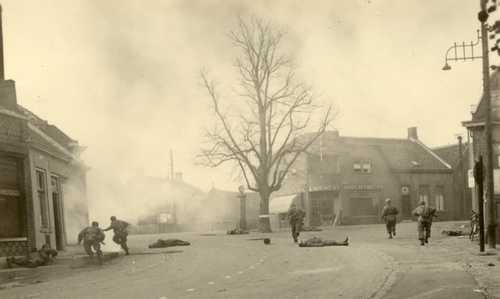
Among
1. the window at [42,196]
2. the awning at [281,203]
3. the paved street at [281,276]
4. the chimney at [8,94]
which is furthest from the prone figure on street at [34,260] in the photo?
the awning at [281,203]

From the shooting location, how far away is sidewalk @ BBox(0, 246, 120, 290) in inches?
670

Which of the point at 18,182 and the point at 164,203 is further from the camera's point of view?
the point at 164,203

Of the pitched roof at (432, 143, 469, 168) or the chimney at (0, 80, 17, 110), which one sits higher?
the chimney at (0, 80, 17, 110)

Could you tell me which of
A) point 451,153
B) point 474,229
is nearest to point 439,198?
point 451,153

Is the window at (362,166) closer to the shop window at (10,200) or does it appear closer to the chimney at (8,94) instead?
the shop window at (10,200)

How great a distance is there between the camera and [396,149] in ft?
203

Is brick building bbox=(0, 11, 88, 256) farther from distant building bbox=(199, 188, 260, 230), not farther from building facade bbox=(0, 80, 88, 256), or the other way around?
distant building bbox=(199, 188, 260, 230)

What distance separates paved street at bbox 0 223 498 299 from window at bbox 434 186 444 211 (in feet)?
129

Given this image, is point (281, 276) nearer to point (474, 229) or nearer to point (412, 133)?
point (474, 229)

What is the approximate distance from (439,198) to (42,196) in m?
42.3

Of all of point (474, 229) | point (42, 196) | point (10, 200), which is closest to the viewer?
point (10, 200)

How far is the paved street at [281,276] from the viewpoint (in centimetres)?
1187

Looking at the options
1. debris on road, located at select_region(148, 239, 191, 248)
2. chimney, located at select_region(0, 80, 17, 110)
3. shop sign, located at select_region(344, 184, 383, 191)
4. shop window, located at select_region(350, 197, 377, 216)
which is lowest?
shop window, located at select_region(350, 197, 377, 216)

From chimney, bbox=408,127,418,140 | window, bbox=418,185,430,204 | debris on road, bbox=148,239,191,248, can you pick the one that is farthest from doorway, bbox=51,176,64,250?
chimney, bbox=408,127,418,140
